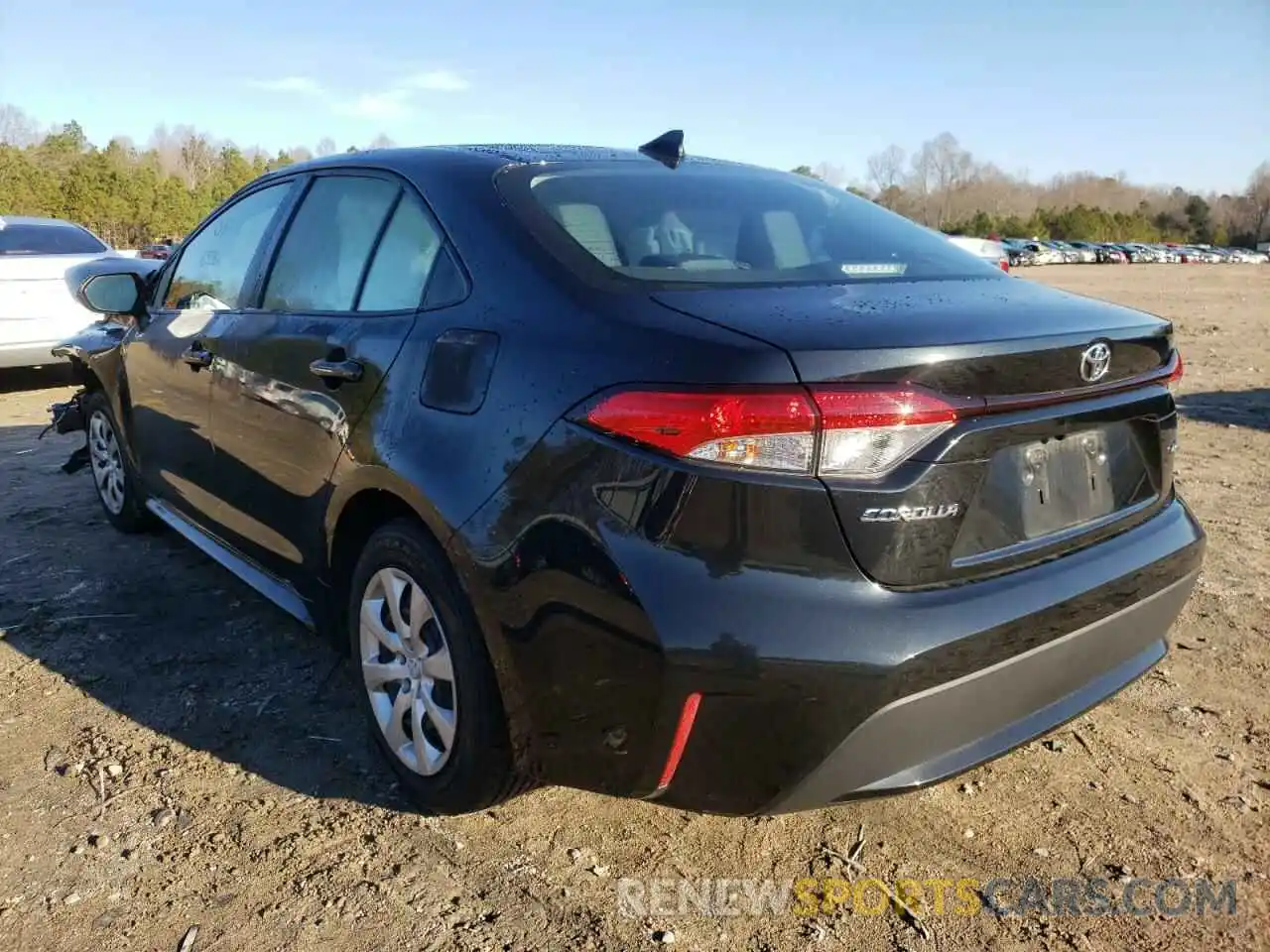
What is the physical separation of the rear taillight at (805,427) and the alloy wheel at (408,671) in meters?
0.90

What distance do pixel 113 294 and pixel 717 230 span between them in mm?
2815

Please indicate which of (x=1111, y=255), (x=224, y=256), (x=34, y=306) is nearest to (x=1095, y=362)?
(x=224, y=256)

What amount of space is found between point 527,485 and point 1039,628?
1.08 m

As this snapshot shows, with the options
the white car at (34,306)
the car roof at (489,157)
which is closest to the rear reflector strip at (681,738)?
the car roof at (489,157)

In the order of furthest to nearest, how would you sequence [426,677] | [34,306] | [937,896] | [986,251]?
[34,306]
[986,251]
[426,677]
[937,896]

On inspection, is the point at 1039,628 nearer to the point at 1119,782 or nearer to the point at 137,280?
the point at 1119,782

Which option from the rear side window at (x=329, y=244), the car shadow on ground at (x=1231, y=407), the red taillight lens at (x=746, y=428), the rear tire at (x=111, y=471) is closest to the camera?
the red taillight lens at (x=746, y=428)

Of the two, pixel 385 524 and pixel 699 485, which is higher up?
pixel 699 485

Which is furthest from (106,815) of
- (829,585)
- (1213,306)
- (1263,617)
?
(1213,306)

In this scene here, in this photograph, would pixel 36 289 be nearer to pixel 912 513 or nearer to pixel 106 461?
pixel 106 461

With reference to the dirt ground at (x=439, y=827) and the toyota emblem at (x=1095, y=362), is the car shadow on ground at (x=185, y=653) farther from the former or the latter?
the toyota emblem at (x=1095, y=362)

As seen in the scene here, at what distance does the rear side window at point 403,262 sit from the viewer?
2.54 meters

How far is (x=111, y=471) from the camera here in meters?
4.82

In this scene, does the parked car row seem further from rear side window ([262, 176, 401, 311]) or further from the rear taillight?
the rear taillight
